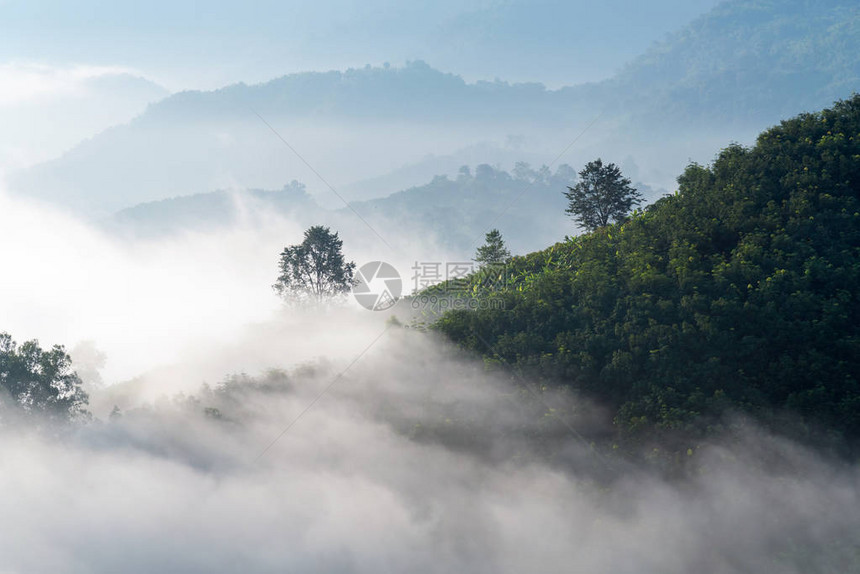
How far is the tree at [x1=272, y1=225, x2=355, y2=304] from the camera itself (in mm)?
49344

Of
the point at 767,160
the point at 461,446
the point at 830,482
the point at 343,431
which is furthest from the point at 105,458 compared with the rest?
the point at 767,160

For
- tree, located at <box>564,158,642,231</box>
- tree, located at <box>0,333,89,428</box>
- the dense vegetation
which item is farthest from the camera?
tree, located at <box>564,158,642,231</box>

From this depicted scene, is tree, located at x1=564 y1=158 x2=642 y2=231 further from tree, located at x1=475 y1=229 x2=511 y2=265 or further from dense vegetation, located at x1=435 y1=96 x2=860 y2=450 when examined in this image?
dense vegetation, located at x1=435 y1=96 x2=860 y2=450

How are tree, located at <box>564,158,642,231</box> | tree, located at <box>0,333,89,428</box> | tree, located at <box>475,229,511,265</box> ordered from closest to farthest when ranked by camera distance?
tree, located at <box>0,333,89,428</box> → tree, located at <box>475,229,511,265</box> → tree, located at <box>564,158,642,231</box>

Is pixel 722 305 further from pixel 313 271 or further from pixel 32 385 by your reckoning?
pixel 313 271

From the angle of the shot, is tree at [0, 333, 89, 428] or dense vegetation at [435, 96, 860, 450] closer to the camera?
dense vegetation at [435, 96, 860, 450]

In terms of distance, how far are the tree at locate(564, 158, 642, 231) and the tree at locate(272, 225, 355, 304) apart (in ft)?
54.3

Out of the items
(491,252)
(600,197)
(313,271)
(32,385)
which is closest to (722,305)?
(491,252)

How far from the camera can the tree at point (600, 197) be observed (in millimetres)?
41719

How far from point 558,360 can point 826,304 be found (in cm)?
877

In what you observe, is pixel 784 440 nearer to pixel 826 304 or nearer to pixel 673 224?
pixel 826 304

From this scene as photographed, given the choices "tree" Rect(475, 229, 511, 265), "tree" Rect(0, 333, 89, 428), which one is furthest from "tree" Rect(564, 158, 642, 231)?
"tree" Rect(0, 333, 89, 428)

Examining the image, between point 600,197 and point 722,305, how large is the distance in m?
19.7

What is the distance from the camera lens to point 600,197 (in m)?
42.2
